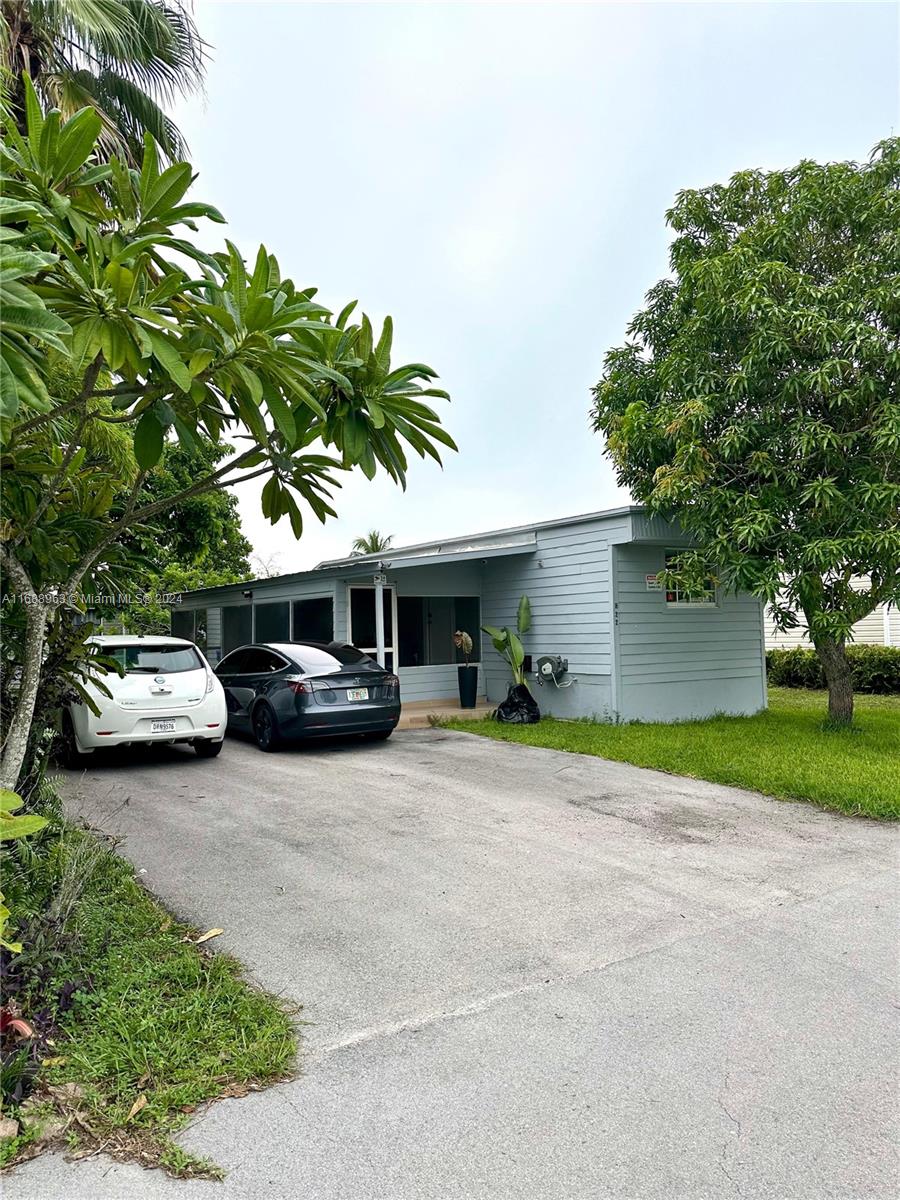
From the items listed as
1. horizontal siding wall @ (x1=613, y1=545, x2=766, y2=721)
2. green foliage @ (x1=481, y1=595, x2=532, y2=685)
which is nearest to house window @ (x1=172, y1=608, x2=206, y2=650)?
green foliage @ (x1=481, y1=595, x2=532, y2=685)

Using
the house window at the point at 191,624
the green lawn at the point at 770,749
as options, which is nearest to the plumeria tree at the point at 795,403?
→ the green lawn at the point at 770,749

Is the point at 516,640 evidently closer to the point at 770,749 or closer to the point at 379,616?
the point at 379,616

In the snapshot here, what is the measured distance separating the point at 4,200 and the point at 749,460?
382 inches

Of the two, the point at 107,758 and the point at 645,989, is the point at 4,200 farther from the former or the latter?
the point at 107,758

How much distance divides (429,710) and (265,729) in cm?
410

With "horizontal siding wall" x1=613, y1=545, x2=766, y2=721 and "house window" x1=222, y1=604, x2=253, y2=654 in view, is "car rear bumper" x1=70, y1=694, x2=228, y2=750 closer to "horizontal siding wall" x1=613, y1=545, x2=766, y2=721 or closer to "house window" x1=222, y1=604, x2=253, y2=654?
"horizontal siding wall" x1=613, y1=545, x2=766, y2=721

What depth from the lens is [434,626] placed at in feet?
48.6

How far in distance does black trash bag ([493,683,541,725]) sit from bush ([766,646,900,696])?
303 inches

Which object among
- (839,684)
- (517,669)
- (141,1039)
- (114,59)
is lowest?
(141,1039)

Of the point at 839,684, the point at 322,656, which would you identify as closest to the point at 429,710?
the point at 322,656

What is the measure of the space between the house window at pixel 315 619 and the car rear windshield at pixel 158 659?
3996 mm

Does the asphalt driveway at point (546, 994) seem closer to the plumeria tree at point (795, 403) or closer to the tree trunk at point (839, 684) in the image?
the plumeria tree at point (795, 403)

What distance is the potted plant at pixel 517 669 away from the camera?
41.9 feet

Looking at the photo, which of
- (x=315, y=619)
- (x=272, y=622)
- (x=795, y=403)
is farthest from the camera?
(x=272, y=622)
